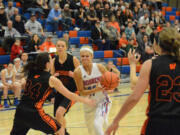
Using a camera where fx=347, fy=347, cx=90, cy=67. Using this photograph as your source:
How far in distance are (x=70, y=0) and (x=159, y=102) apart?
1257 cm

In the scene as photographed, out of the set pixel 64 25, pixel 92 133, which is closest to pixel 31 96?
pixel 92 133

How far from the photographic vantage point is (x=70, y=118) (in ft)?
26.3

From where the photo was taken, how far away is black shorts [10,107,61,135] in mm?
4320

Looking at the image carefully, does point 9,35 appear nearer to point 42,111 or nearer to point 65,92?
point 42,111

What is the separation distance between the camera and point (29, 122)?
4328 mm

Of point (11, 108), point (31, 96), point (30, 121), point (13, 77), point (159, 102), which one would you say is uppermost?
point (159, 102)

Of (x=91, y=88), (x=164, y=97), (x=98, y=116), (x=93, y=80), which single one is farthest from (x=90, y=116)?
(x=164, y=97)

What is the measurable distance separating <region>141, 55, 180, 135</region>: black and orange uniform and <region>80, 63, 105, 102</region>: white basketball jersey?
7.78 ft

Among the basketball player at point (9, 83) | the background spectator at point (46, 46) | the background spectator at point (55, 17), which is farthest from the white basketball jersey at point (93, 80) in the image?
the background spectator at point (55, 17)

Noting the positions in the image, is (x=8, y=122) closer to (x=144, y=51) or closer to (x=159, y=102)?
(x=159, y=102)

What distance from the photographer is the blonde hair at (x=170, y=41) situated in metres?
2.67

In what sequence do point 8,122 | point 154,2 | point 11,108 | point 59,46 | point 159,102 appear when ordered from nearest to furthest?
point 159,102 < point 59,46 < point 8,122 < point 11,108 < point 154,2

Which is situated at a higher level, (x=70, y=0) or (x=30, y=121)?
(x=70, y=0)

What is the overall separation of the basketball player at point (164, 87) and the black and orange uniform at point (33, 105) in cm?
179
